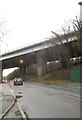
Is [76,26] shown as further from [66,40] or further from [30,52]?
[30,52]

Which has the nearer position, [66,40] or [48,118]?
[48,118]

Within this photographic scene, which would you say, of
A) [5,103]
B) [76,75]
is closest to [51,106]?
[5,103]

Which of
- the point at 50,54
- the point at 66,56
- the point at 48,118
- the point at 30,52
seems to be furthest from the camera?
the point at 30,52

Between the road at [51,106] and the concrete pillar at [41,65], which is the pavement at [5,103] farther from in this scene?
the concrete pillar at [41,65]

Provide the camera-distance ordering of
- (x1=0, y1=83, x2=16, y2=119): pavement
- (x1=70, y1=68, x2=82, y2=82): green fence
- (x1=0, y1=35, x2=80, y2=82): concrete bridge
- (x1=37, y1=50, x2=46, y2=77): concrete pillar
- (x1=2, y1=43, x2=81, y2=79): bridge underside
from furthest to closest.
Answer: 1. (x1=37, y1=50, x2=46, y2=77): concrete pillar
2. (x1=2, y1=43, x2=81, y2=79): bridge underside
3. (x1=0, y1=35, x2=80, y2=82): concrete bridge
4. (x1=70, y1=68, x2=82, y2=82): green fence
5. (x1=0, y1=83, x2=16, y2=119): pavement

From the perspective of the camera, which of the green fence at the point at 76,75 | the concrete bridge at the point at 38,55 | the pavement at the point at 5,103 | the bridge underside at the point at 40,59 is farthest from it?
the bridge underside at the point at 40,59

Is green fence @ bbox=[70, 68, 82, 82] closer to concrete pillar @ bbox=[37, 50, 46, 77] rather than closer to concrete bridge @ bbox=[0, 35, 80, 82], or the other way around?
concrete bridge @ bbox=[0, 35, 80, 82]

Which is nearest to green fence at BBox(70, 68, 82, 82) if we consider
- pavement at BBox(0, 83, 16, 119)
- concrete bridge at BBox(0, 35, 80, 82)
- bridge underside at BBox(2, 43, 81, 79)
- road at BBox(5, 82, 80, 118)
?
concrete bridge at BBox(0, 35, 80, 82)

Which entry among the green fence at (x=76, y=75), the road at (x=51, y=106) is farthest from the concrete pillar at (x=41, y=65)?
the road at (x=51, y=106)

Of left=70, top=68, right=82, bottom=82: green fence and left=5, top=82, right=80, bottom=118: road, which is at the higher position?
left=70, top=68, right=82, bottom=82: green fence

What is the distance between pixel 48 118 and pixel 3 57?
95.8 meters

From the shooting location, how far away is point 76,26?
6425cm

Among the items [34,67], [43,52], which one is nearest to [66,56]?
[43,52]

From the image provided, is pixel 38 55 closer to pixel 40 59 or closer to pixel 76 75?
pixel 40 59
